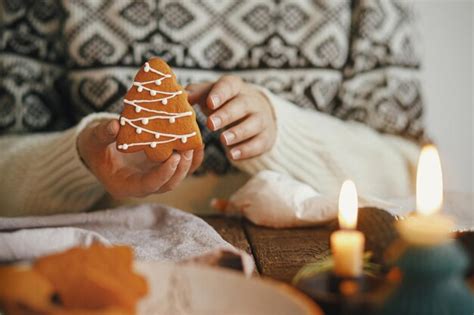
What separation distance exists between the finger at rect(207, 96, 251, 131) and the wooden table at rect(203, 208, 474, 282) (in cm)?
14

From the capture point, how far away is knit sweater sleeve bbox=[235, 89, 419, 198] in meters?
1.03

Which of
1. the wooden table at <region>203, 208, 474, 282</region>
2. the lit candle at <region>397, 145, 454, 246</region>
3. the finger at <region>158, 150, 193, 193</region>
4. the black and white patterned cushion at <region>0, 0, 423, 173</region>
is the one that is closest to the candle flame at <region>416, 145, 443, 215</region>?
the lit candle at <region>397, 145, 454, 246</region>

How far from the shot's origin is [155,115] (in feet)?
2.48

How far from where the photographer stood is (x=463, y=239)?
21.8 inches

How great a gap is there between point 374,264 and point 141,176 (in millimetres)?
408

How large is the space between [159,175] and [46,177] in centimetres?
28

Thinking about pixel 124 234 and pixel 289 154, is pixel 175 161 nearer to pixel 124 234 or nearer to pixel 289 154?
pixel 124 234

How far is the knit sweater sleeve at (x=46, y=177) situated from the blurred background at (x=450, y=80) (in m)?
0.87

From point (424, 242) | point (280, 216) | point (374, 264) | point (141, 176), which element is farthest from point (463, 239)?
point (141, 176)

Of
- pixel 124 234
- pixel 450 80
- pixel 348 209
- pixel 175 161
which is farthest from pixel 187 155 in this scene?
pixel 450 80

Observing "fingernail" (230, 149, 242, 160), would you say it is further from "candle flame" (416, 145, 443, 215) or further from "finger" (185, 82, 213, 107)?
"candle flame" (416, 145, 443, 215)

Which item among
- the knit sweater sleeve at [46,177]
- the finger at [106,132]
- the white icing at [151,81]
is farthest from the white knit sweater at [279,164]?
the white icing at [151,81]

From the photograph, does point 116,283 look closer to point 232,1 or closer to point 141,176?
point 141,176

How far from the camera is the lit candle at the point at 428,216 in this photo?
15.3 inches
